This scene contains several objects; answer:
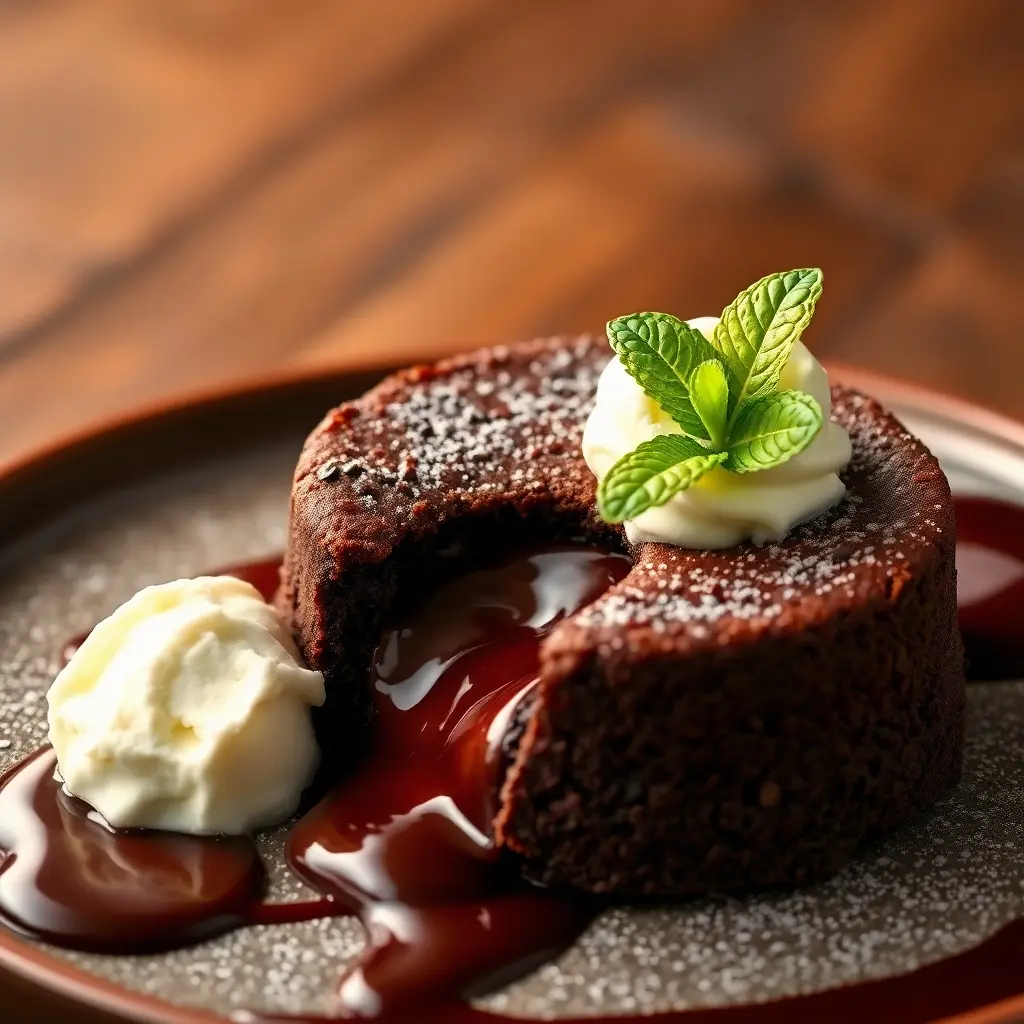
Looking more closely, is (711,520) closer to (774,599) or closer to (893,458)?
(774,599)

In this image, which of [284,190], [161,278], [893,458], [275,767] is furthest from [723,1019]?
[284,190]

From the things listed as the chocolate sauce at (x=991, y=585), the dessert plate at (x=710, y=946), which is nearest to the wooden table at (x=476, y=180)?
the chocolate sauce at (x=991, y=585)

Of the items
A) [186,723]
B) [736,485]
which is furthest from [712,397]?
[186,723]

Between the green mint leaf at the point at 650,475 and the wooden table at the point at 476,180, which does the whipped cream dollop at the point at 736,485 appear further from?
the wooden table at the point at 476,180

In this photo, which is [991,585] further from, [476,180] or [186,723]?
[476,180]

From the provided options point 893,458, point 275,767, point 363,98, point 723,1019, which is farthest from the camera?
point 363,98

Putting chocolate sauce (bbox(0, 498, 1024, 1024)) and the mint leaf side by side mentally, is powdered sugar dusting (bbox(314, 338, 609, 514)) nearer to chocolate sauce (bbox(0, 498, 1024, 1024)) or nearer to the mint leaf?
chocolate sauce (bbox(0, 498, 1024, 1024))
